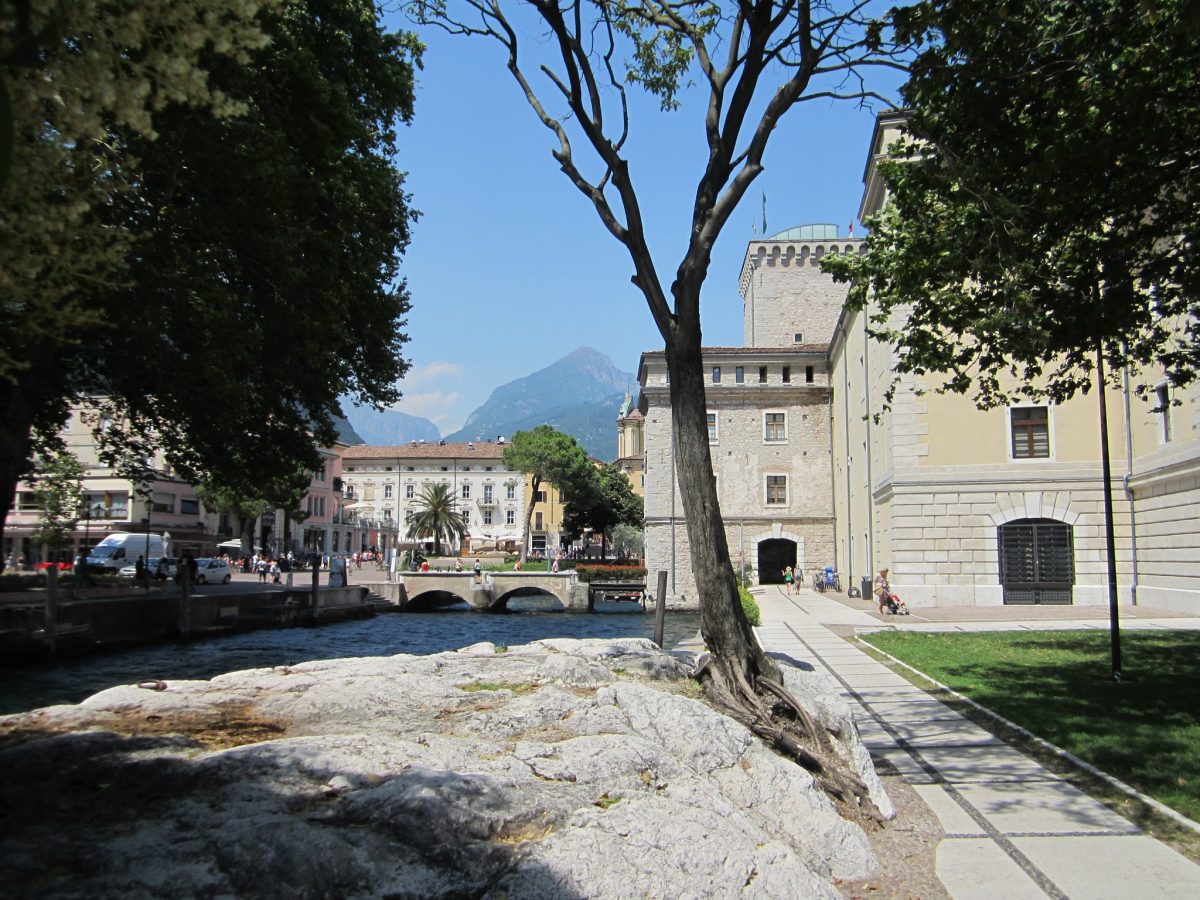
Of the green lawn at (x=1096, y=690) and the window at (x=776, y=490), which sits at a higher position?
the window at (x=776, y=490)

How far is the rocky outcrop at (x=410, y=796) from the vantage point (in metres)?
4.10

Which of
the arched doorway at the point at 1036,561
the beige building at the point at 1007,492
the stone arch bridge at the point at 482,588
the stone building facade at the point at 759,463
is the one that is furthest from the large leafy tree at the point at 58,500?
the arched doorway at the point at 1036,561

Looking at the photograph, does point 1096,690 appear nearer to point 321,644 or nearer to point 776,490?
point 321,644

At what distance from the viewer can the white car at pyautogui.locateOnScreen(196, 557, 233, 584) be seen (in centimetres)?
4930

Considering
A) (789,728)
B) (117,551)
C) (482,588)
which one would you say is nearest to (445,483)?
(482,588)

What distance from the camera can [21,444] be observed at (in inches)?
601

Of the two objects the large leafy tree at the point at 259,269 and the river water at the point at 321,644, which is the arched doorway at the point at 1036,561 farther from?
the large leafy tree at the point at 259,269

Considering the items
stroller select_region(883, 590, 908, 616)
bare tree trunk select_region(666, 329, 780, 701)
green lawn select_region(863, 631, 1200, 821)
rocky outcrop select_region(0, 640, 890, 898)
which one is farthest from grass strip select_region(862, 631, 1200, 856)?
stroller select_region(883, 590, 908, 616)

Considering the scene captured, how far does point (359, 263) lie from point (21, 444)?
7418 mm

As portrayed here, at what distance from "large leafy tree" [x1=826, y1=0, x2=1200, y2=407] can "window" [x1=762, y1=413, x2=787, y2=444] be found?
1490 inches

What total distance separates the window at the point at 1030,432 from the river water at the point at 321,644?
1291cm

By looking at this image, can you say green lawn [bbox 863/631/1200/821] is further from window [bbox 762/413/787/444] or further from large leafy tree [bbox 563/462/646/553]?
large leafy tree [bbox 563/462/646/553]

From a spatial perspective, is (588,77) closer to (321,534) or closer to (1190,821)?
(1190,821)

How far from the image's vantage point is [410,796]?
4773 mm
